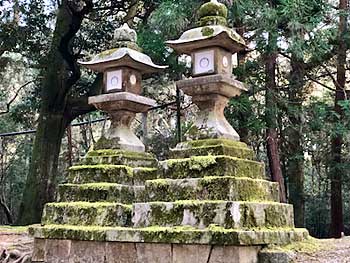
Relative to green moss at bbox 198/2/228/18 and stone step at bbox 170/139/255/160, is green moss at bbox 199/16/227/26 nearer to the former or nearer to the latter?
green moss at bbox 198/2/228/18

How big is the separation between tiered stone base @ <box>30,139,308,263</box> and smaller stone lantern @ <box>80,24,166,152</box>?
43 cm

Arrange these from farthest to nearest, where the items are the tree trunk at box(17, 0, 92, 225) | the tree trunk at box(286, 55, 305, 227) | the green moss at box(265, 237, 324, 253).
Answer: the tree trunk at box(17, 0, 92, 225), the tree trunk at box(286, 55, 305, 227), the green moss at box(265, 237, 324, 253)

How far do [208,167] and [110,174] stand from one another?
1.49 m

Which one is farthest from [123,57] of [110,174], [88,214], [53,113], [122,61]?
[53,113]

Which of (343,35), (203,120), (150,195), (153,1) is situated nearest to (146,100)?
(203,120)

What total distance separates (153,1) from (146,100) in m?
4.47

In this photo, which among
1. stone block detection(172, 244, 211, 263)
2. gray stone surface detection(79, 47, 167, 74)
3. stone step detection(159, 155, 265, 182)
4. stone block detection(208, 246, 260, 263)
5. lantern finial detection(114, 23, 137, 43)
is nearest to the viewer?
stone block detection(208, 246, 260, 263)

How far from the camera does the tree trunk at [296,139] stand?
389 inches

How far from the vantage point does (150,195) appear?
5109 mm

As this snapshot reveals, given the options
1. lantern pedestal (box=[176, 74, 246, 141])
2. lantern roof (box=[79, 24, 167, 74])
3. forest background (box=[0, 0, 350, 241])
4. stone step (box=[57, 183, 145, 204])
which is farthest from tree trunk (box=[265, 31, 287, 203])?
stone step (box=[57, 183, 145, 204])

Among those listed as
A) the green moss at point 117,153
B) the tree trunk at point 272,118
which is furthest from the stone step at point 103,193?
the tree trunk at point 272,118

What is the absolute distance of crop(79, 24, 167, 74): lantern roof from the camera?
6.15 m

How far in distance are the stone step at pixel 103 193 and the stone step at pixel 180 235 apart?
41 centimetres

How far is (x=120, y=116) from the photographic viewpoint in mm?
6336
